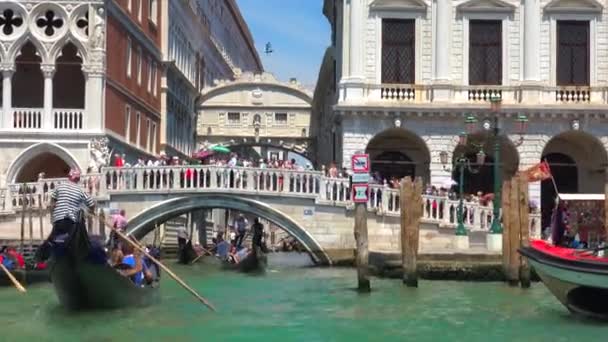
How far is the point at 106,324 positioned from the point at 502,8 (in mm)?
14246

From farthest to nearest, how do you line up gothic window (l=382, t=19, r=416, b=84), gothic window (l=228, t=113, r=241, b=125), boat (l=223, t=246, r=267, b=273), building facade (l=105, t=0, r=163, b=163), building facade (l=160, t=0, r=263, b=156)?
gothic window (l=228, t=113, r=241, b=125)
building facade (l=160, t=0, r=263, b=156)
building facade (l=105, t=0, r=163, b=163)
gothic window (l=382, t=19, r=416, b=84)
boat (l=223, t=246, r=267, b=273)

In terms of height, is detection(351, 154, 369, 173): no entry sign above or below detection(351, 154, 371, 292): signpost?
above

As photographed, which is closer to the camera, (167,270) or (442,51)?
(167,270)

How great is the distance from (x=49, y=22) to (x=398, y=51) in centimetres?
800

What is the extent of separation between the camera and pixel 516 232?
1634 cm

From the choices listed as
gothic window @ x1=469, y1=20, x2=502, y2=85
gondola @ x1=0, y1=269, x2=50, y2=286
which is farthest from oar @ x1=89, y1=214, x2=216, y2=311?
gothic window @ x1=469, y1=20, x2=502, y2=85

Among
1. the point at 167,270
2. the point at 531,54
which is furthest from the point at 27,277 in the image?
the point at 531,54

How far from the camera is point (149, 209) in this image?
21.0 meters

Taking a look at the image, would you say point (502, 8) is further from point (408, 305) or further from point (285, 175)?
point (408, 305)

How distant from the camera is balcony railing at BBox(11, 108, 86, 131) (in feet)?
75.2

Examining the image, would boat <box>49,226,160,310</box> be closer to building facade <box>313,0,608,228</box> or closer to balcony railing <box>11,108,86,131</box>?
balcony railing <box>11,108,86,131</box>

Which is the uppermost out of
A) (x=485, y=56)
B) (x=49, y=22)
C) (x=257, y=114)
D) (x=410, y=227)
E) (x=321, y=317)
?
(x=49, y=22)

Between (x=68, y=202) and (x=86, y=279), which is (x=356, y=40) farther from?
(x=68, y=202)

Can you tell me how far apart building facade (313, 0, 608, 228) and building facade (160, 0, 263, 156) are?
9.61 metres
